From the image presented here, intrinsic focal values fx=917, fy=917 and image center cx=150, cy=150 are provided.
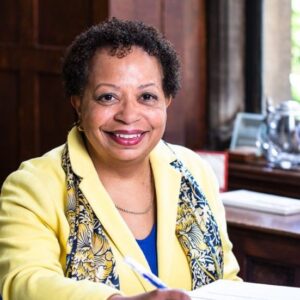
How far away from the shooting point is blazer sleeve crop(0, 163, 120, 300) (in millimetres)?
1818

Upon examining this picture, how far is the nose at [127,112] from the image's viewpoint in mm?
2072

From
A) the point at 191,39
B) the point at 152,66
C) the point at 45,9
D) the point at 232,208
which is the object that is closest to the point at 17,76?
the point at 45,9

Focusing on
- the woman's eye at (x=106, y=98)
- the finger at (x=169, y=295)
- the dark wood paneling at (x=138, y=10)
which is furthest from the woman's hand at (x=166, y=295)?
the dark wood paneling at (x=138, y=10)

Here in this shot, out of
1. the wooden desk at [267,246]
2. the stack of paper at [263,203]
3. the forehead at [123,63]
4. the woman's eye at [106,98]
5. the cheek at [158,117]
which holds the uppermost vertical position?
the forehead at [123,63]

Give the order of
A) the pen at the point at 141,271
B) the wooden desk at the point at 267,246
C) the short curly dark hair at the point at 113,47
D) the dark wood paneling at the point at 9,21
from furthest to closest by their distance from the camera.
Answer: the dark wood paneling at the point at 9,21 < the wooden desk at the point at 267,246 < the short curly dark hair at the point at 113,47 < the pen at the point at 141,271

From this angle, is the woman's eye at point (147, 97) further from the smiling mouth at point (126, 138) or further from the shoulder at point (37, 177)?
the shoulder at point (37, 177)

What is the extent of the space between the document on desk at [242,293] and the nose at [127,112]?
17.1 inches

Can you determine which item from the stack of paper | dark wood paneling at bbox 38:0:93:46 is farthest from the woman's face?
dark wood paneling at bbox 38:0:93:46

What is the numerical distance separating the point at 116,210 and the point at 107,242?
0.08 m

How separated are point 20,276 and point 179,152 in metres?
0.65

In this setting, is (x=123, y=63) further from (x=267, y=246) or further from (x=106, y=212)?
(x=267, y=246)

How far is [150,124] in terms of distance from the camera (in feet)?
6.97

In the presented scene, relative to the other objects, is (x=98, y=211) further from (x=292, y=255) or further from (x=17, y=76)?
(x=17, y=76)

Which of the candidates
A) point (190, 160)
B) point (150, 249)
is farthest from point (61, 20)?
point (150, 249)
